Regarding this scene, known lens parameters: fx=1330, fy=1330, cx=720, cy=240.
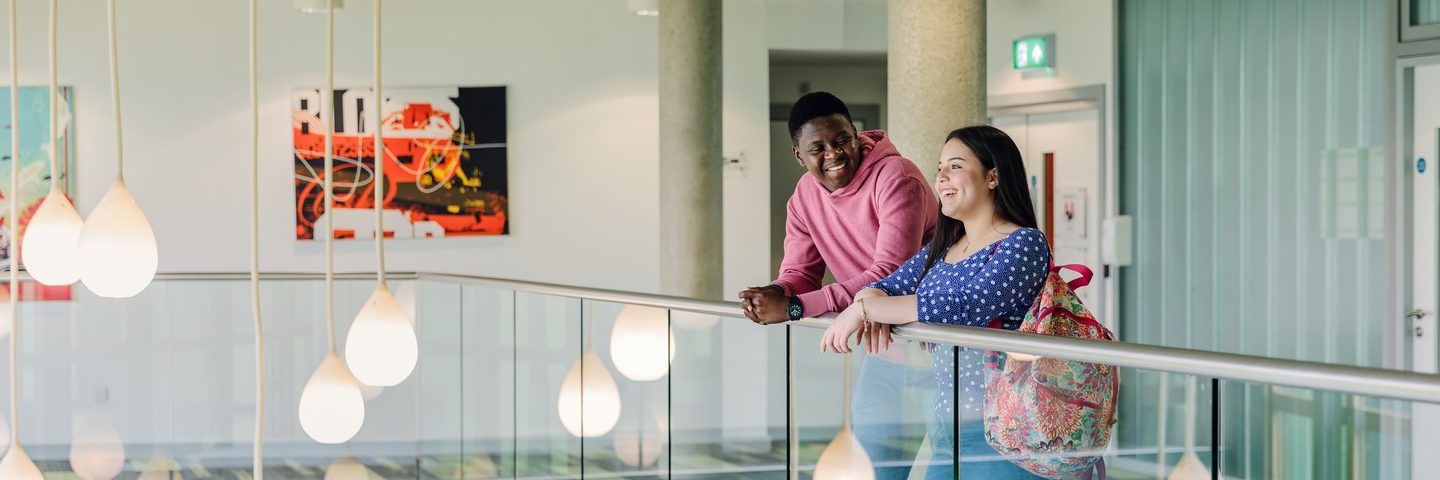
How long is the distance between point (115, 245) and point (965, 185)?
1794 millimetres

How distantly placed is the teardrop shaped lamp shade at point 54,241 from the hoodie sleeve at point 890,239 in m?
1.72

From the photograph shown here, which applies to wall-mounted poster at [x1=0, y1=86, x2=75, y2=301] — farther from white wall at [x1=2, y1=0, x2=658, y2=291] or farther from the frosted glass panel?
the frosted glass panel

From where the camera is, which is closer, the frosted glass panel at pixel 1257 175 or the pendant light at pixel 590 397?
the pendant light at pixel 590 397

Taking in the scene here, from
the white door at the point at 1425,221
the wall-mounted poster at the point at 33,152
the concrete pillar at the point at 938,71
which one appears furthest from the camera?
the wall-mounted poster at the point at 33,152

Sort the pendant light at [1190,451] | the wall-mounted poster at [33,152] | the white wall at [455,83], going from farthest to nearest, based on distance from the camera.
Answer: the white wall at [455,83]
the wall-mounted poster at [33,152]
the pendant light at [1190,451]

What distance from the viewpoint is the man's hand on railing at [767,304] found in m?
3.23

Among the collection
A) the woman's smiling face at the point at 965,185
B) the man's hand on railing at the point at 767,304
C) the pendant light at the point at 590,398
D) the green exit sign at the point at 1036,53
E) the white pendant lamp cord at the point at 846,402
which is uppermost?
the green exit sign at the point at 1036,53

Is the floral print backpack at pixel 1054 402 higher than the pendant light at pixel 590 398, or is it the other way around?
the floral print backpack at pixel 1054 402

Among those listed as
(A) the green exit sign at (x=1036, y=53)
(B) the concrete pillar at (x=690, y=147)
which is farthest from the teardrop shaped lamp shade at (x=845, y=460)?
(A) the green exit sign at (x=1036, y=53)

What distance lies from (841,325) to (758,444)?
231 centimetres

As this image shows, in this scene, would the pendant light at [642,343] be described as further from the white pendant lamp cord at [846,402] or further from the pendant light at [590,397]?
the white pendant lamp cord at [846,402]

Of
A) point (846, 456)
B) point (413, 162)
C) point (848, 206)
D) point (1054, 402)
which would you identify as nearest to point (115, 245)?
point (848, 206)

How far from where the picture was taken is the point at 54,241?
306 centimetres

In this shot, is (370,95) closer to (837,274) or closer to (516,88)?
(516,88)
